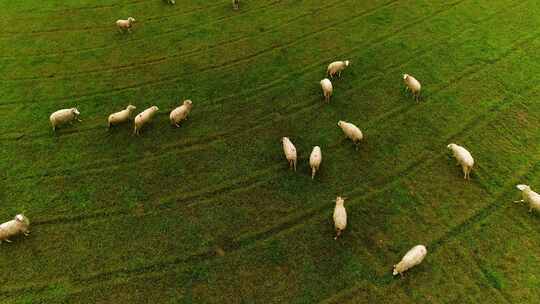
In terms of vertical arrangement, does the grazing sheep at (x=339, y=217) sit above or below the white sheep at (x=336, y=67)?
below

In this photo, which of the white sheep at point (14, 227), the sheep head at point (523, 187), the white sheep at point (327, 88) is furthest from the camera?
the white sheep at point (327, 88)

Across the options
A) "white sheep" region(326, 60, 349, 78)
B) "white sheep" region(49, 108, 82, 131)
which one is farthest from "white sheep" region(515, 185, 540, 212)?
"white sheep" region(49, 108, 82, 131)

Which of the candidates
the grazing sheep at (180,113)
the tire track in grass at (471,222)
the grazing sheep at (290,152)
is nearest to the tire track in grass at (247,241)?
the tire track in grass at (471,222)

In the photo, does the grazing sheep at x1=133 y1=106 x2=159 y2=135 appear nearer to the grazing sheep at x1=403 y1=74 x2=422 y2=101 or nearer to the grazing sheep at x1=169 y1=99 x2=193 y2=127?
the grazing sheep at x1=169 y1=99 x2=193 y2=127

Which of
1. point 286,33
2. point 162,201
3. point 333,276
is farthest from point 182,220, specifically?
point 286,33

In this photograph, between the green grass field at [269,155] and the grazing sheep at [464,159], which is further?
the grazing sheep at [464,159]

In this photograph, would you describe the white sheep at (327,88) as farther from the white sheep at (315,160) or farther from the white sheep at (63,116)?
the white sheep at (63,116)
